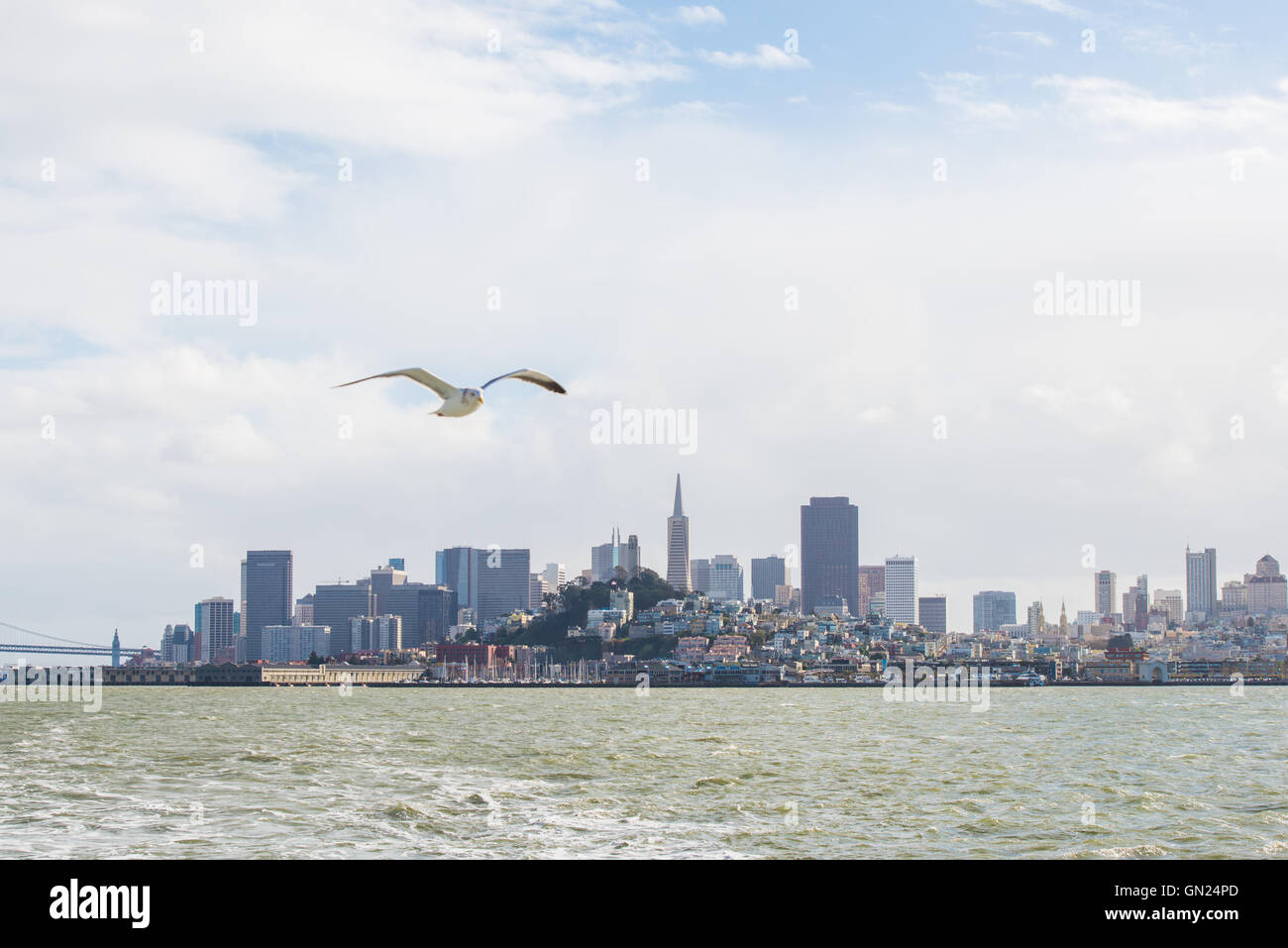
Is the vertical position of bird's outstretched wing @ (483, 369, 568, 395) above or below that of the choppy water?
above

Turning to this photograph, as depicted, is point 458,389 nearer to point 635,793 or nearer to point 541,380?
point 541,380

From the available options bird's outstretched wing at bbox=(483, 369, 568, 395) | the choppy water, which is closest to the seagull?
bird's outstretched wing at bbox=(483, 369, 568, 395)

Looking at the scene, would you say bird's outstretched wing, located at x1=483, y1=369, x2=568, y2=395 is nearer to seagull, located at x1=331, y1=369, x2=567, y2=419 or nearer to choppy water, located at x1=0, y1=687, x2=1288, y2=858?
seagull, located at x1=331, y1=369, x2=567, y2=419

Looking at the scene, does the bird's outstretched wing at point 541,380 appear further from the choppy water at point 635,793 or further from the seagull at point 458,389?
the choppy water at point 635,793

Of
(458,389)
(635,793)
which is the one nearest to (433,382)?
(458,389)

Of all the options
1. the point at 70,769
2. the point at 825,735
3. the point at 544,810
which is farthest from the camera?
the point at 825,735
